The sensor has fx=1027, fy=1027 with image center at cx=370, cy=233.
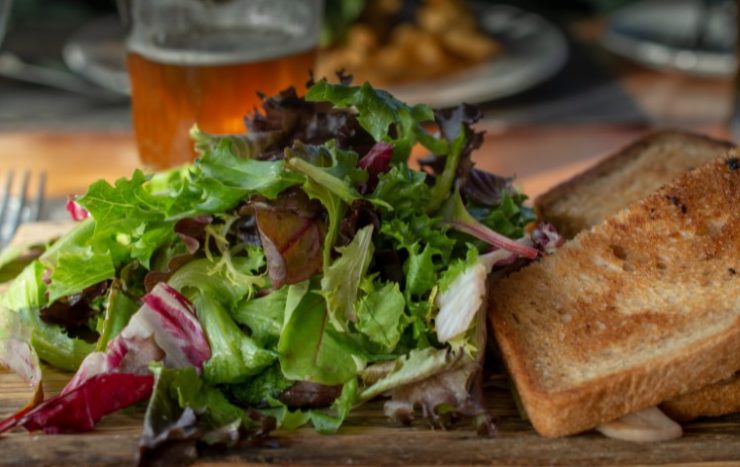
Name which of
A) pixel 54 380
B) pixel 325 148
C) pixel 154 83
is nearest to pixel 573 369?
pixel 325 148

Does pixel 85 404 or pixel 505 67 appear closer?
pixel 85 404

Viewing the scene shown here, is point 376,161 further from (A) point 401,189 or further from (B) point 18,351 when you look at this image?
(B) point 18,351

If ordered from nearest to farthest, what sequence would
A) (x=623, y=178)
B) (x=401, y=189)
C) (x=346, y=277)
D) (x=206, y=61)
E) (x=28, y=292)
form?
1. (x=346, y=277)
2. (x=401, y=189)
3. (x=28, y=292)
4. (x=623, y=178)
5. (x=206, y=61)

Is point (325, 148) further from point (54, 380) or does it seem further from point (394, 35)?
point (394, 35)

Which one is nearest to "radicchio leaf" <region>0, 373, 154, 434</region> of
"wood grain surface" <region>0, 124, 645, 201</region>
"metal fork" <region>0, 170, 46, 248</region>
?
"metal fork" <region>0, 170, 46, 248</region>

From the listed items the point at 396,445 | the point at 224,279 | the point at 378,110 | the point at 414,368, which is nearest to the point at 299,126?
the point at 378,110

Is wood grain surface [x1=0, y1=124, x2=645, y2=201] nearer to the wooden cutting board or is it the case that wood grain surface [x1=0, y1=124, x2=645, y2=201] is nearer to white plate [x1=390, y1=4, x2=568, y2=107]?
white plate [x1=390, y1=4, x2=568, y2=107]
